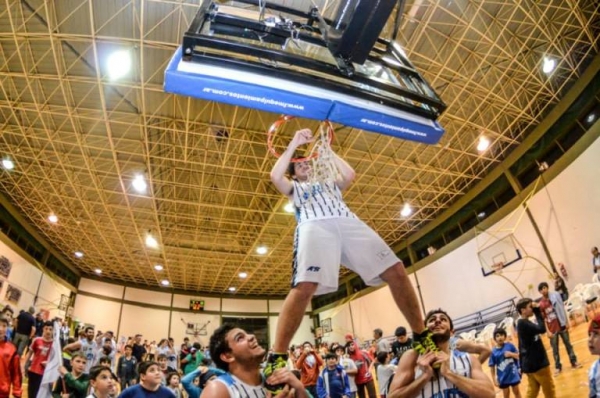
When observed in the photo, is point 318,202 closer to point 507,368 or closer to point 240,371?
point 240,371

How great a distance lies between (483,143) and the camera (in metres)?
14.2

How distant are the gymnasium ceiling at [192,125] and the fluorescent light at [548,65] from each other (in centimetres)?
22

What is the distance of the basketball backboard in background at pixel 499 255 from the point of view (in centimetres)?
1479

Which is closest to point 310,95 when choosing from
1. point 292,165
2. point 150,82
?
point 292,165

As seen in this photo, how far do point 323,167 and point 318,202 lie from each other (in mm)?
807

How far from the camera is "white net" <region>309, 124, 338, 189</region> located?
2.83 m

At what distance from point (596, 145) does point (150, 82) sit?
1429cm

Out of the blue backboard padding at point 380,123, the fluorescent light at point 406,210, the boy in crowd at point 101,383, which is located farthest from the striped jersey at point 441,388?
the fluorescent light at point 406,210

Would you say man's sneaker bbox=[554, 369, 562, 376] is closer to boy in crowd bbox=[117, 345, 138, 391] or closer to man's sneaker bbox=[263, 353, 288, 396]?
man's sneaker bbox=[263, 353, 288, 396]

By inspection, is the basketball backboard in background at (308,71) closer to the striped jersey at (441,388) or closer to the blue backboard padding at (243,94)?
the blue backboard padding at (243,94)

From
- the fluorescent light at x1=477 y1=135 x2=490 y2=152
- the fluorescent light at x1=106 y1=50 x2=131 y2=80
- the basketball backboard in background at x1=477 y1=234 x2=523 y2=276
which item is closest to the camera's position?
the fluorescent light at x1=106 y1=50 x2=131 y2=80

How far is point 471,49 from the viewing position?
11.6 meters

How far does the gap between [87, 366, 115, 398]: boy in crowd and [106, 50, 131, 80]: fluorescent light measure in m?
8.65

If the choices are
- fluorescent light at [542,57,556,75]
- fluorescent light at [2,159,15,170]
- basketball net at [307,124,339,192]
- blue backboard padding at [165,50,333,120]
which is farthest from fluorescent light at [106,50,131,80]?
fluorescent light at [542,57,556,75]
